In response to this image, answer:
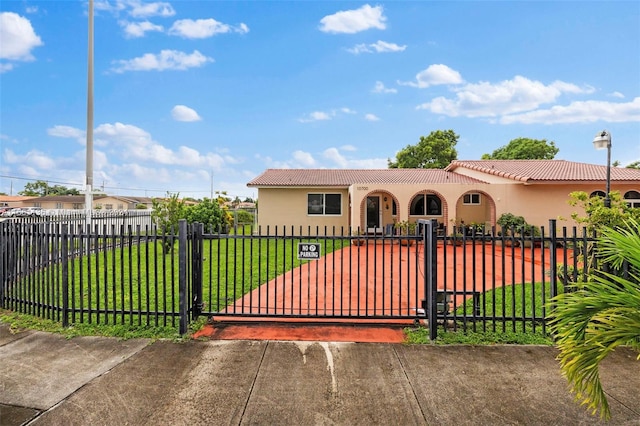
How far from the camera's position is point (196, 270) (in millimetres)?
4730

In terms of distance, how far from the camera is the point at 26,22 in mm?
11742

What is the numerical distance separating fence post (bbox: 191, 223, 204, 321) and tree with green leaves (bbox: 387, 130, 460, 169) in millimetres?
34860

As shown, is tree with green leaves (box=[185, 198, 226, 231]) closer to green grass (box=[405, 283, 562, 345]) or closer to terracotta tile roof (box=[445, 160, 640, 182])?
green grass (box=[405, 283, 562, 345])

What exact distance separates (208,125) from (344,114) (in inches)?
484

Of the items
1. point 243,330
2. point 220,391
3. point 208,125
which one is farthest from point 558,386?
point 208,125

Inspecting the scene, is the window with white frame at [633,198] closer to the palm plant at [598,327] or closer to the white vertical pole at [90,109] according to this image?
the palm plant at [598,327]

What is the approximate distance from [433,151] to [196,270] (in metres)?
35.6

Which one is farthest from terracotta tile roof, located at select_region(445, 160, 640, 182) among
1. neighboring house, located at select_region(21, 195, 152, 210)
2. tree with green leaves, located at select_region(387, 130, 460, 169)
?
neighboring house, located at select_region(21, 195, 152, 210)

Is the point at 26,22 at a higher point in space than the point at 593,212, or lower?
higher

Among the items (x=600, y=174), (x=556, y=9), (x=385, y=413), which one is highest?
(x=556, y=9)

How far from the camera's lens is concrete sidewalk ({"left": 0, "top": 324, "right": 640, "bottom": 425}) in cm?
274

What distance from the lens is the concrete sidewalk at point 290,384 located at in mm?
2736

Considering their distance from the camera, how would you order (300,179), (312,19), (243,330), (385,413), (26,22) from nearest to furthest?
(385,413)
(243,330)
(26,22)
(312,19)
(300,179)

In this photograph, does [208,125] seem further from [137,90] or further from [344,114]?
[344,114]
